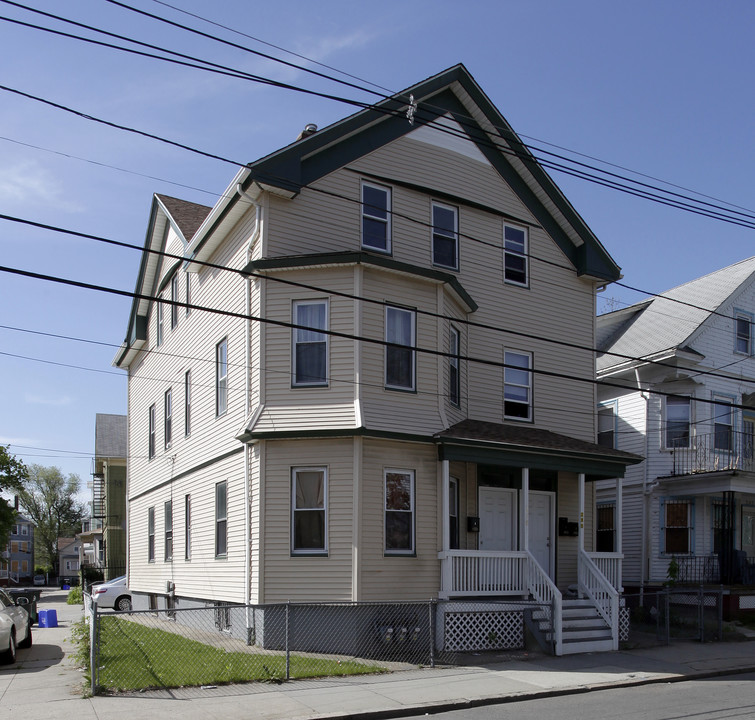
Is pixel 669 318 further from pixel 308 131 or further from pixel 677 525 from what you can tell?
pixel 308 131

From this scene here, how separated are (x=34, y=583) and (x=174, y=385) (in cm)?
6987

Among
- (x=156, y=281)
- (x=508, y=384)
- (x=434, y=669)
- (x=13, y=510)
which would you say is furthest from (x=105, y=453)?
(x=434, y=669)

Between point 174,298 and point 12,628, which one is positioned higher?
point 174,298

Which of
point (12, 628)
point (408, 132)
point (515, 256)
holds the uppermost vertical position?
point (408, 132)

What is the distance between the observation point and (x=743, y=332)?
26844 mm

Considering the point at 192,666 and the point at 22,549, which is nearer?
the point at 192,666

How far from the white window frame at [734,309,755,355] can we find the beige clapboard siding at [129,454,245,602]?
56.7 ft

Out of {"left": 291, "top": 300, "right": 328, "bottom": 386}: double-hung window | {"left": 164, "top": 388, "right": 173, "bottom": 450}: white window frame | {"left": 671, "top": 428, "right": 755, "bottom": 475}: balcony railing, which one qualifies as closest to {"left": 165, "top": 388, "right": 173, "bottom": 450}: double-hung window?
{"left": 164, "top": 388, "right": 173, "bottom": 450}: white window frame

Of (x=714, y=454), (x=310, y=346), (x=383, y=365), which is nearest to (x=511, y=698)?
(x=383, y=365)

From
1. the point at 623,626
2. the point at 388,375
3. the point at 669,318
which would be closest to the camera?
the point at 388,375

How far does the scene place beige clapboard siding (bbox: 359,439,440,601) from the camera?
51.3 ft

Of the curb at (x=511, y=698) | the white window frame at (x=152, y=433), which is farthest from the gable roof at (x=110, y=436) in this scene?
the curb at (x=511, y=698)

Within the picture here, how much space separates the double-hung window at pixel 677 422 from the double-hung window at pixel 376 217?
11.7 metres

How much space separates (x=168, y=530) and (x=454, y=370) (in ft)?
33.4
